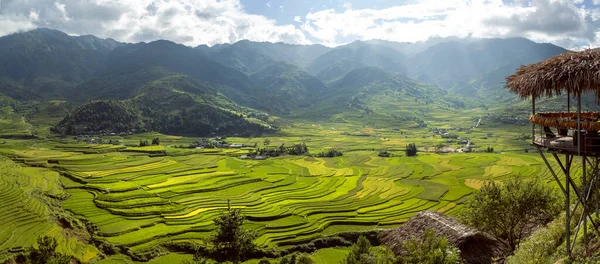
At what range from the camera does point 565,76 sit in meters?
16.9

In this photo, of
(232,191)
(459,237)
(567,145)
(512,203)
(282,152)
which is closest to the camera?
(567,145)

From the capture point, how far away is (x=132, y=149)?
13300cm

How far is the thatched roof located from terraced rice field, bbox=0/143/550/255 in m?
42.1

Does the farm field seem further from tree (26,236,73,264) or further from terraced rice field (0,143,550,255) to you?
tree (26,236,73,264)

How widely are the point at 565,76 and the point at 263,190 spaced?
6884cm

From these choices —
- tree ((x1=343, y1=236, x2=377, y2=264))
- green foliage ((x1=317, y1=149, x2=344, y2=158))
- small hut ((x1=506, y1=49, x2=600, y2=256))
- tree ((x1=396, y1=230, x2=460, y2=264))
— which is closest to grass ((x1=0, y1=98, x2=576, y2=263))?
green foliage ((x1=317, y1=149, x2=344, y2=158))

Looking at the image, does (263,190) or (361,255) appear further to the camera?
(263,190)

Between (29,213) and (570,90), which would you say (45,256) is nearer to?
(29,213)

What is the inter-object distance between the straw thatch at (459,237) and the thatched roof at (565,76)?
2233 centimetres

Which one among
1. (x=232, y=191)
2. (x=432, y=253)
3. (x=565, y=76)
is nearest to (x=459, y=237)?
(x=432, y=253)

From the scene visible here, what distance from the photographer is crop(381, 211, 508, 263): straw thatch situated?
36156 mm

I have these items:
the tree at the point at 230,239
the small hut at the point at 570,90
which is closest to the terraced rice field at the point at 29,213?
the tree at the point at 230,239

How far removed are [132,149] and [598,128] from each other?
142 metres

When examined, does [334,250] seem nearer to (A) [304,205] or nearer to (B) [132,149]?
(A) [304,205]
